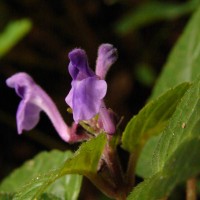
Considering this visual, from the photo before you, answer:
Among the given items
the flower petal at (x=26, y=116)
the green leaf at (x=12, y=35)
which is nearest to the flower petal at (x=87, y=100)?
the flower petal at (x=26, y=116)

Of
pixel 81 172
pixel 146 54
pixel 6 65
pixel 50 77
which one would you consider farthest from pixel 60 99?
pixel 81 172

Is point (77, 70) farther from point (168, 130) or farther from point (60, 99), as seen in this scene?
point (60, 99)

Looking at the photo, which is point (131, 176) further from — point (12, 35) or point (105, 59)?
point (12, 35)

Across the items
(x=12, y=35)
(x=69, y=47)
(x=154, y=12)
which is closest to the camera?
(x=12, y=35)

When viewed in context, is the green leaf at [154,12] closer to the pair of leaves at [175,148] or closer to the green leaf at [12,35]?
the green leaf at [12,35]

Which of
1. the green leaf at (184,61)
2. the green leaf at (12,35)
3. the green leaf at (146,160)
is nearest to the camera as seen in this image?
the green leaf at (146,160)

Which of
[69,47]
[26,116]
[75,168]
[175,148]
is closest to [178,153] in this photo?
[175,148]
